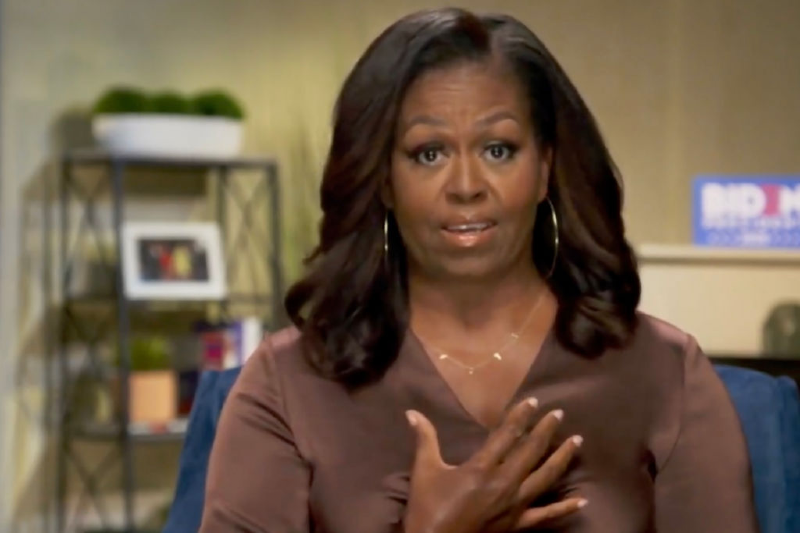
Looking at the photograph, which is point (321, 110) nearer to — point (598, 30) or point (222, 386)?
point (598, 30)

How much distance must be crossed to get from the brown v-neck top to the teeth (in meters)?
0.15

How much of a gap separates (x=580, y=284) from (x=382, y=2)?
279 cm

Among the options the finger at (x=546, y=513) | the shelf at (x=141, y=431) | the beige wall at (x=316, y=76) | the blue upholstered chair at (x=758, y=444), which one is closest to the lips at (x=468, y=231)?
the finger at (x=546, y=513)

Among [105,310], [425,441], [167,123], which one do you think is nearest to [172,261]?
[105,310]

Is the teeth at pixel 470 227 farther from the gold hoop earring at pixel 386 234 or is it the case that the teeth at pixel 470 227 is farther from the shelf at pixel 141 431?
the shelf at pixel 141 431

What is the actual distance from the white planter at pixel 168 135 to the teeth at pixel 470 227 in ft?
7.38

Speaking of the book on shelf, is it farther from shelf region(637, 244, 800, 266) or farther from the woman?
the woman

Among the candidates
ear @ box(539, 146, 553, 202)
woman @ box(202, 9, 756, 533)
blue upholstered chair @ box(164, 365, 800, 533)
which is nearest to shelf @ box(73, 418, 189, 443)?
blue upholstered chair @ box(164, 365, 800, 533)

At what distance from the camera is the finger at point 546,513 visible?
1.22 m

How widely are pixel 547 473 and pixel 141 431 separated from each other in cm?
226

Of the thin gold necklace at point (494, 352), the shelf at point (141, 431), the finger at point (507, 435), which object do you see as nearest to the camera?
Result: the finger at point (507, 435)

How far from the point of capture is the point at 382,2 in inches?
158

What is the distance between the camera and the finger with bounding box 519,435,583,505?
1216mm

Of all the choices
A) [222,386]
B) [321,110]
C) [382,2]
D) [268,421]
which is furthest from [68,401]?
[268,421]
